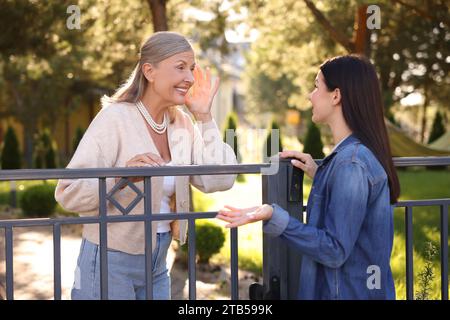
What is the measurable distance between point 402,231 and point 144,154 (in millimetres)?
7804

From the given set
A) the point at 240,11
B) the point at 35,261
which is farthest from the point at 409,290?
the point at 240,11

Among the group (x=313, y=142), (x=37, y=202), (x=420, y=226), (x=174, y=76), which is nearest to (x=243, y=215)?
(x=174, y=76)

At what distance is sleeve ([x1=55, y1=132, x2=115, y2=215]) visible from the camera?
102 inches

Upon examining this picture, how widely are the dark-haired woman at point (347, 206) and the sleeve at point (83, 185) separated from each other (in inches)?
24.4

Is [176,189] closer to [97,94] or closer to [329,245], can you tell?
[329,245]

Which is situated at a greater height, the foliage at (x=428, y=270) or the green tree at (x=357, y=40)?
the green tree at (x=357, y=40)

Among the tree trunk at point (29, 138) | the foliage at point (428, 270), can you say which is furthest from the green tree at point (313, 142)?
the foliage at point (428, 270)

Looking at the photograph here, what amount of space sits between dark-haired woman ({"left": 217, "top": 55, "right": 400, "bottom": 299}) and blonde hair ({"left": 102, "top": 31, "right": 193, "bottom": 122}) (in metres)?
0.69

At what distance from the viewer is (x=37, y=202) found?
13.0m

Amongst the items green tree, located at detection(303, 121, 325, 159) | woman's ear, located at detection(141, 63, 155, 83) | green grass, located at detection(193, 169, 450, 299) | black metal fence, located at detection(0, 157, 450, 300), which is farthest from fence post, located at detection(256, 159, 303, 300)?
green tree, located at detection(303, 121, 325, 159)

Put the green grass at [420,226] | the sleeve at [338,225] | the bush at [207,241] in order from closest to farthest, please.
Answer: the sleeve at [338,225]
the green grass at [420,226]
the bush at [207,241]

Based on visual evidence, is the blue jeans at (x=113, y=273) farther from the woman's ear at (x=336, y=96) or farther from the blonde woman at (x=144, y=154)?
the woman's ear at (x=336, y=96)

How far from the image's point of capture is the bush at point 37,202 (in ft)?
42.4

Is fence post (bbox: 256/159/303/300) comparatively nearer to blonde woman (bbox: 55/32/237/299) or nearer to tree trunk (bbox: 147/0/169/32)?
blonde woman (bbox: 55/32/237/299)
